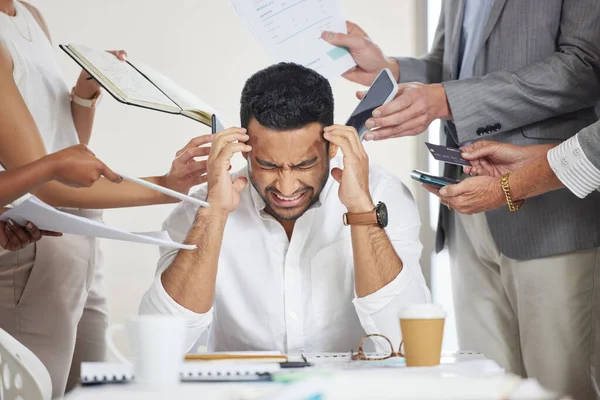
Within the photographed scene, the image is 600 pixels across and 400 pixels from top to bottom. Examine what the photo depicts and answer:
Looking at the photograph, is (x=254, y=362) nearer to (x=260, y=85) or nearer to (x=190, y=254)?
(x=190, y=254)

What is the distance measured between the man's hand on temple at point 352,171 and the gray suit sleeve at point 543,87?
368 mm

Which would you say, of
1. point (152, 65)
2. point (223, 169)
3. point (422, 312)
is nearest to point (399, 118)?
point (223, 169)

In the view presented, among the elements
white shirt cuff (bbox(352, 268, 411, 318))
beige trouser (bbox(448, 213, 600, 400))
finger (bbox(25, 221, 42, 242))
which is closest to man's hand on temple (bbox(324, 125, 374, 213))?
white shirt cuff (bbox(352, 268, 411, 318))

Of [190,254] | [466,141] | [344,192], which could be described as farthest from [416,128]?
[190,254]

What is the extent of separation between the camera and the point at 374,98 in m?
1.98

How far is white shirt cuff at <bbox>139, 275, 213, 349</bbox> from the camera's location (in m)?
1.80

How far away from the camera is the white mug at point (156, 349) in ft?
3.36

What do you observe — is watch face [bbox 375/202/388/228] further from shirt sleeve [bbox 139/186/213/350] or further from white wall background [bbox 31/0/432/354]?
white wall background [bbox 31/0/432/354]

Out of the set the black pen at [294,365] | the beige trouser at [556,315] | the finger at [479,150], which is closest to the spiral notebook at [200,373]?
the black pen at [294,365]

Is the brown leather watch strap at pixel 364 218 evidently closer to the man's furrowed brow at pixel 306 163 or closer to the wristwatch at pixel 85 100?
A: the man's furrowed brow at pixel 306 163

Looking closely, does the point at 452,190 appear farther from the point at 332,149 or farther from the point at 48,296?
the point at 48,296

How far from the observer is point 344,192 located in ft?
6.23

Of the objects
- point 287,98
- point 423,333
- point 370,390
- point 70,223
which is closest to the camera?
point 370,390

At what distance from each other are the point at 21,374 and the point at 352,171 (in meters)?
0.98
